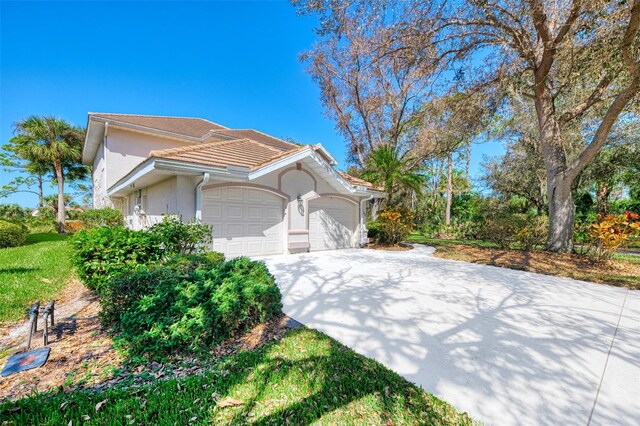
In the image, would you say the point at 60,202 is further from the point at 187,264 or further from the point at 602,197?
the point at 602,197

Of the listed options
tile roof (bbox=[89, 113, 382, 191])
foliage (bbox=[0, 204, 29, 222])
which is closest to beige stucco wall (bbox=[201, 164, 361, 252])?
tile roof (bbox=[89, 113, 382, 191])

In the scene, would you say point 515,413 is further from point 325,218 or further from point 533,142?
point 533,142

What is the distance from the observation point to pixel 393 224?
41.2 feet

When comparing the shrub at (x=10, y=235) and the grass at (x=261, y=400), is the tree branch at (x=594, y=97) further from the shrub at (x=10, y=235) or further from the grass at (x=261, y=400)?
the shrub at (x=10, y=235)

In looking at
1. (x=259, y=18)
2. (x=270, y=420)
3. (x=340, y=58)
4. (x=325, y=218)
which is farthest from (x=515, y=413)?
(x=340, y=58)

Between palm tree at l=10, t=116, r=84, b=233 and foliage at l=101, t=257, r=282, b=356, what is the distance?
70.3ft

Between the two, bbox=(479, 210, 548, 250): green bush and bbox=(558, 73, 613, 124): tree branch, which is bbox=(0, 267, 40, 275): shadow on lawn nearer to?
bbox=(479, 210, 548, 250): green bush

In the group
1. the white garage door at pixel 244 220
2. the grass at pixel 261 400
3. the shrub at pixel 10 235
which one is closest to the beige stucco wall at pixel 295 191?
the white garage door at pixel 244 220

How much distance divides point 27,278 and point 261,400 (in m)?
6.76

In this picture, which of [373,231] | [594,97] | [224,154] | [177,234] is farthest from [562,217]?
[177,234]

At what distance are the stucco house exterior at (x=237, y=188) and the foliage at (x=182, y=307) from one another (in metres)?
4.40

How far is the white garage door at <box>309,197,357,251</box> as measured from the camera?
1129 centimetres

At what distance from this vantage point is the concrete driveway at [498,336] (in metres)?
2.22

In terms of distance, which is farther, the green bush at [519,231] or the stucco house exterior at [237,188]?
the green bush at [519,231]
